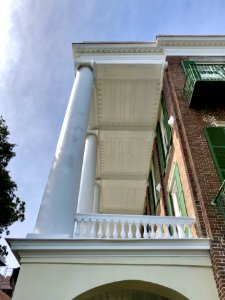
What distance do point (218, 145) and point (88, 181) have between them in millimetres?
4750

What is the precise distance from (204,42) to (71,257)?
10726 mm

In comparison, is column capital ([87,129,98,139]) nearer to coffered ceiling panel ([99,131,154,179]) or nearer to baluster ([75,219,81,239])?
coffered ceiling panel ([99,131,154,179])

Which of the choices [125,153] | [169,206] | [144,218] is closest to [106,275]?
[144,218]

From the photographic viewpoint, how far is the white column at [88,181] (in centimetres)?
977

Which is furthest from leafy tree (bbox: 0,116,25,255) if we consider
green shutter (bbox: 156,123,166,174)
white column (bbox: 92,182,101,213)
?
green shutter (bbox: 156,123,166,174)

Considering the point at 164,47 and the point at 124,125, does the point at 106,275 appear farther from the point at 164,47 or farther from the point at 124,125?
the point at 164,47

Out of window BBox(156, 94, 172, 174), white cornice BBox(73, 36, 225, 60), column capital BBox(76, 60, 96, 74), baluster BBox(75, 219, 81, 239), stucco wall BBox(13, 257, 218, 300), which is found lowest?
stucco wall BBox(13, 257, 218, 300)

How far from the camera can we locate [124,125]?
14.5 metres

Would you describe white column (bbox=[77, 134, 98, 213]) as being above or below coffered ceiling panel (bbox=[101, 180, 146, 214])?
below

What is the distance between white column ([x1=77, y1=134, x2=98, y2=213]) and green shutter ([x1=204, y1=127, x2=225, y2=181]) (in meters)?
4.46

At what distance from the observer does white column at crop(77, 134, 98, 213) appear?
32.0 ft

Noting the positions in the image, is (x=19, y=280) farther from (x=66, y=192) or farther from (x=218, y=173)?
(x=218, y=173)

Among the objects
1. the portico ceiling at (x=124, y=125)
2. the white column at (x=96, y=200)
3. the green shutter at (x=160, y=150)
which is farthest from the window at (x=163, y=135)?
the white column at (x=96, y=200)

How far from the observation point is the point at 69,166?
7.15 meters
